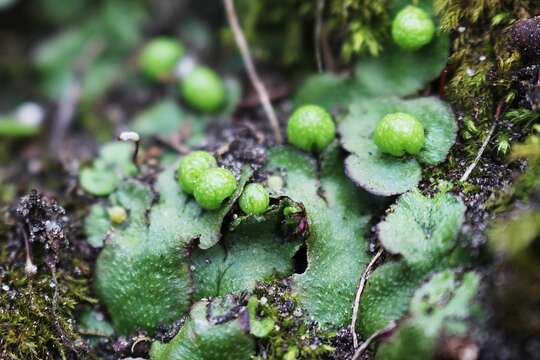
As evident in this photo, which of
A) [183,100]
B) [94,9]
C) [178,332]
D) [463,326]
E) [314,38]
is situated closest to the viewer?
[463,326]

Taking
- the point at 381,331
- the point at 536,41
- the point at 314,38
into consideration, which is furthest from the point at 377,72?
the point at 381,331

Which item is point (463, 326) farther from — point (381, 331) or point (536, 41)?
point (536, 41)

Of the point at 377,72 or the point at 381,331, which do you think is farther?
the point at 377,72

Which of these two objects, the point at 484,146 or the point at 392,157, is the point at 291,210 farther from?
the point at 484,146

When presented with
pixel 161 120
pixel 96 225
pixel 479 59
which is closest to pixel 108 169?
pixel 96 225

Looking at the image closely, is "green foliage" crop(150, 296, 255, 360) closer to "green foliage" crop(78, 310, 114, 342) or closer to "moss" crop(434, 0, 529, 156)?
"green foliage" crop(78, 310, 114, 342)

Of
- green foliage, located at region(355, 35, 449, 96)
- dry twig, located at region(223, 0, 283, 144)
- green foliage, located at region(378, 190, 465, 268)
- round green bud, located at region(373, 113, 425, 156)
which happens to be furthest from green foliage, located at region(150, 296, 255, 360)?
green foliage, located at region(355, 35, 449, 96)
